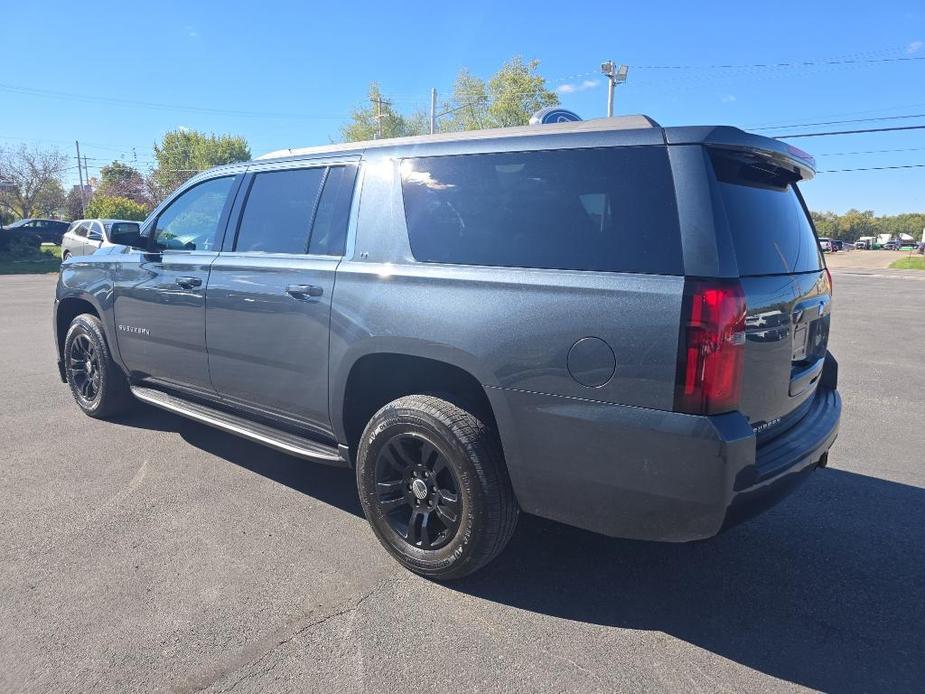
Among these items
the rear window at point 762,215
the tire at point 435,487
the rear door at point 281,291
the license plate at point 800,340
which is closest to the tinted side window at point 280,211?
the rear door at point 281,291

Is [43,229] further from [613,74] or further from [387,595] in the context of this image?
[387,595]

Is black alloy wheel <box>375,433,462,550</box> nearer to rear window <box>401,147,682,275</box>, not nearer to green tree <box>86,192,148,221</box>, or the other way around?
rear window <box>401,147,682,275</box>

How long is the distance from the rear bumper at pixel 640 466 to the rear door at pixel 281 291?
117 centimetres

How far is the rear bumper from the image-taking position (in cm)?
221

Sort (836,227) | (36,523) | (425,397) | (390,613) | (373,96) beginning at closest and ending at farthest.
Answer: (390,613), (425,397), (36,523), (373,96), (836,227)

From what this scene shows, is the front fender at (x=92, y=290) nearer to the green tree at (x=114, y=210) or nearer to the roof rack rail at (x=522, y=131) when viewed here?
the roof rack rail at (x=522, y=131)

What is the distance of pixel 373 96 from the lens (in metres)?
51.8

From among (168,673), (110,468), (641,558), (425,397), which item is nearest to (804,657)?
(641,558)

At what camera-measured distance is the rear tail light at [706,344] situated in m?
2.19

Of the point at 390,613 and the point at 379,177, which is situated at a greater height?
the point at 379,177

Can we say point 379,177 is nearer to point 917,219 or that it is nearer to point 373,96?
point 373,96

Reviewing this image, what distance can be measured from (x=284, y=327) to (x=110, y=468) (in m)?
1.84

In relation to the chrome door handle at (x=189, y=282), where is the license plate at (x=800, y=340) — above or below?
below

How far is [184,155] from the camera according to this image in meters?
69.2
